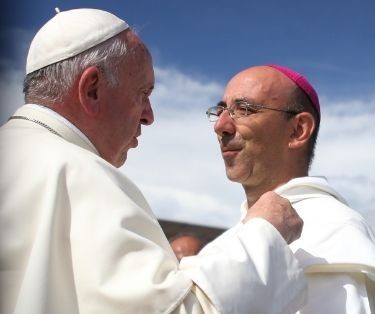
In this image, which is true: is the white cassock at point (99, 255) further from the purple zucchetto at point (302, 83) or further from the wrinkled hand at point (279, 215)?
the purple zucchetto at point (302, 83)

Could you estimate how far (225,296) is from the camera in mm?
2432

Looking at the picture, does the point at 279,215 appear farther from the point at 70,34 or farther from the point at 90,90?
the point at 70,34

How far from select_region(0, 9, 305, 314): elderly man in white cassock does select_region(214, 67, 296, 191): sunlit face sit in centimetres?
133

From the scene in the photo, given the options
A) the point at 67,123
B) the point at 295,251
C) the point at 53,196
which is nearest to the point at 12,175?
the point at 53,196

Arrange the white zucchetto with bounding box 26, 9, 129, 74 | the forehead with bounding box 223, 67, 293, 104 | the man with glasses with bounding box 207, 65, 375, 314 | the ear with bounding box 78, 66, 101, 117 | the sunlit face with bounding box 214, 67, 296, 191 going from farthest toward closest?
the forehead with bounding box 223, 67, 293, 104
the sunlit face with bounding box 214, 67, 296, 191
the man with glasses with bounding box 207, 65, 375, 314
the white zucchetto with bounding box 26, 9, 129, 74
the ear with bounding box 78, 66, 101, 117

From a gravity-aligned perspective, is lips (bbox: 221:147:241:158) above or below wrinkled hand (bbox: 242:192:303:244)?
below

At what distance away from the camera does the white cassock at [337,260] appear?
315 cm

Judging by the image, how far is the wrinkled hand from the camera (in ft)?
9.14

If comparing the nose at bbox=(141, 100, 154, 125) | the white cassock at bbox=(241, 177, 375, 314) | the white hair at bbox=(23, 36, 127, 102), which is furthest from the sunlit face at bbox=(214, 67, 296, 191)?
the white hair at bbox=(23, 36, 127, 102)

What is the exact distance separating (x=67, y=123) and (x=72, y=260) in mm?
696

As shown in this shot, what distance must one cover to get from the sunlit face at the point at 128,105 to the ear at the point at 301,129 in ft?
4.74

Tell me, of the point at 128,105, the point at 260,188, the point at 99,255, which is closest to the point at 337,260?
the point at 260,188

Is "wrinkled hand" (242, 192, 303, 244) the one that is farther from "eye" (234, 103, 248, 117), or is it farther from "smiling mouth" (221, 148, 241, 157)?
"eye" (234, 103, 248, 117)

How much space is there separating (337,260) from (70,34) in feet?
5.35
